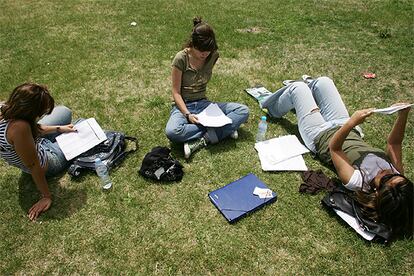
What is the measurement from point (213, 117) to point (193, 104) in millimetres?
381

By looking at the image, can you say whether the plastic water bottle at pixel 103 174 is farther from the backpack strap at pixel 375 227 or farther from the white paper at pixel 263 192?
the backpack strap at pixel 375 227

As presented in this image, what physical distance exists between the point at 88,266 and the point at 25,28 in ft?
22.3

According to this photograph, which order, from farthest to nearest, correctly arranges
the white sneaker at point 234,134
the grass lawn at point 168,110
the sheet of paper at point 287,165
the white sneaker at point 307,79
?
the white sneaker at point 307,79 → the white sneaker at point 234,134 → the sheet of paper at point 287,165 → the grass lawn at point 168,110

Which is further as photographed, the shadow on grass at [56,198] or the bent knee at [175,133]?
the bent knee at [175,133]

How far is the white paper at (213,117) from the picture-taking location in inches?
187

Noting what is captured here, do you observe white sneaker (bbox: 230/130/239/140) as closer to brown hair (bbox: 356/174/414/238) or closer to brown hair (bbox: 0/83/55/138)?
brown hair (bbox: 356/174/414/238)

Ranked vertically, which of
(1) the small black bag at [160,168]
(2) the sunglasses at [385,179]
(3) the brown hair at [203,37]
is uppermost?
(3) the brown hair at [203,37]

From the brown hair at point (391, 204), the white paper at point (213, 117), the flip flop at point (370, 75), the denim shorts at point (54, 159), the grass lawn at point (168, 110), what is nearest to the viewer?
the brown hair at point (391, 204)

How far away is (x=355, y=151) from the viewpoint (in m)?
4.09

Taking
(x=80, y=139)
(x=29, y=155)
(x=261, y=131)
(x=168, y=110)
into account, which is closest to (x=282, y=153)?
(x=261, y=131)

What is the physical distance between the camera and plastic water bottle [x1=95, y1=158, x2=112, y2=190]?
167 inches

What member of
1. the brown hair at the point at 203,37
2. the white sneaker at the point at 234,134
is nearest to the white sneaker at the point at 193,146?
the white sneaker at the point at 234,134

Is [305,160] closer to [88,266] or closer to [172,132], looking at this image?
[172,132]

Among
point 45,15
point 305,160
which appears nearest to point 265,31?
point 305,160
